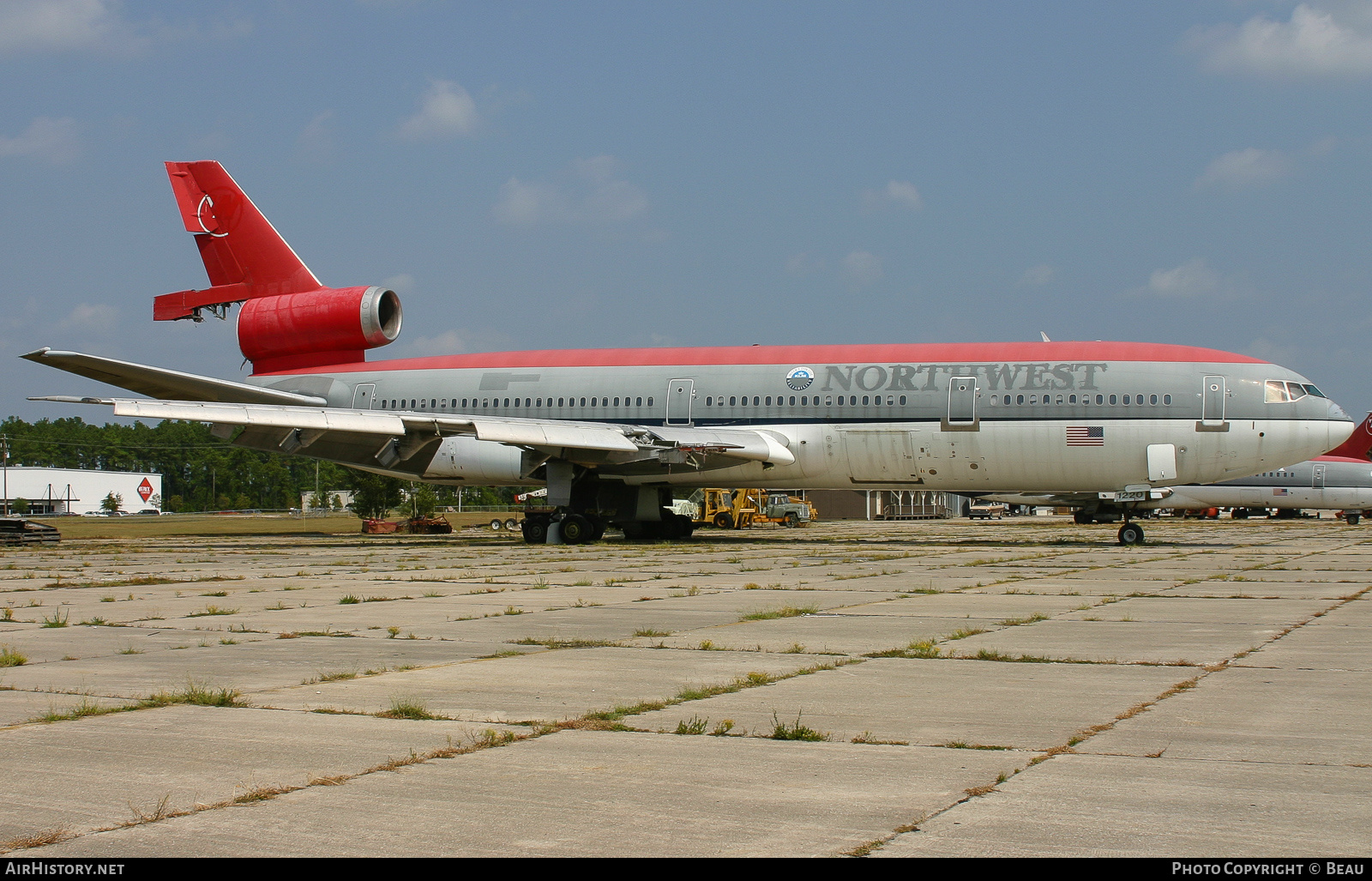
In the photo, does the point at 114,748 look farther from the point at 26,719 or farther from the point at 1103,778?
the point at 1103,778

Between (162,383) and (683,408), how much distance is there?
39.0 feet

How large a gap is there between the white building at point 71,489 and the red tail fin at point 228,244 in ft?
262

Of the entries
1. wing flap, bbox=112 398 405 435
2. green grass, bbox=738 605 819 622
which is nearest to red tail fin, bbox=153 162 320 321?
wing flap, bbox=112 398 405 435

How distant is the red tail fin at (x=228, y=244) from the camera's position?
98.2ft

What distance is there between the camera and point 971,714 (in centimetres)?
639

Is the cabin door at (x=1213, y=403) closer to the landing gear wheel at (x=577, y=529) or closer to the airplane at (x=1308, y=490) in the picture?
the landing gear wheel at (x=577, y=529)

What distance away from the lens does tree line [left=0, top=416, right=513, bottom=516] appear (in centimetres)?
14850

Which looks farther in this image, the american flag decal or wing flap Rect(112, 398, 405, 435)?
the american flag decal

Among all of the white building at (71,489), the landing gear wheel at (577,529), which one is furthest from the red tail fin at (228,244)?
the white building at (71,489)

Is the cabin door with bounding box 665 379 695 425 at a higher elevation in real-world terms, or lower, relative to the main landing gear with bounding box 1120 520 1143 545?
higher

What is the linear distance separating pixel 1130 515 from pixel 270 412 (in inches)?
752

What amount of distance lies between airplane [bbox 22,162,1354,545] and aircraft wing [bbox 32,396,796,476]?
6 centimetres

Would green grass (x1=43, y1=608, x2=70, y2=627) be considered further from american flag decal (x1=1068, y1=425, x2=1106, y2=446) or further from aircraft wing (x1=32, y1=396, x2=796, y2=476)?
american flag decal (x1=1068, y1=425, x2=1106, y2=446)

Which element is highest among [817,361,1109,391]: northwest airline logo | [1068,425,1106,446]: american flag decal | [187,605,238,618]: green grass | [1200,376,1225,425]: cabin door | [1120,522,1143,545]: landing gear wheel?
[817,361,1109,391]: northwest airline logo
